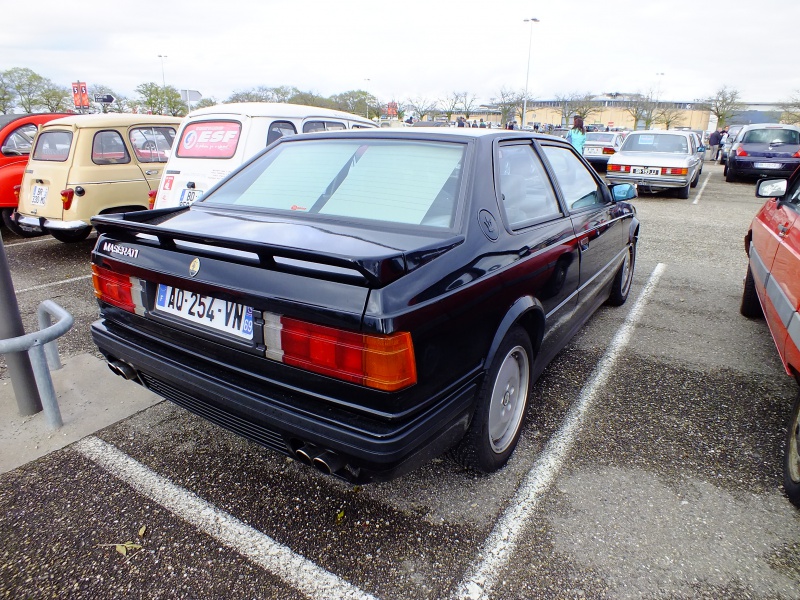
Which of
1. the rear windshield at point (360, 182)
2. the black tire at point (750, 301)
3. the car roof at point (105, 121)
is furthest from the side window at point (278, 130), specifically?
the black tire at point (750, 301)

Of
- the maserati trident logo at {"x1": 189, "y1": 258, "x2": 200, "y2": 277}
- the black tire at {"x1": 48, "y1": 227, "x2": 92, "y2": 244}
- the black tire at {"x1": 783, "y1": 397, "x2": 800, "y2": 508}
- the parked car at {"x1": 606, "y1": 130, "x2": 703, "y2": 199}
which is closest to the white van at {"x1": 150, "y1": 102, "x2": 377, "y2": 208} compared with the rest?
the black tire at {"x1": 48, "y1": 227, "x2": 92, "y2": 244}

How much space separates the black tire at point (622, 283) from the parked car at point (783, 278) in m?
0.97

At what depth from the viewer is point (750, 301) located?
15.0 ft

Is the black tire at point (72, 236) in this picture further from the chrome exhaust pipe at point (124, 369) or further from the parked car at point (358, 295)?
the chrome exhaust pipe at point (124, 369)

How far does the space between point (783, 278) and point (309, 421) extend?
109 inches

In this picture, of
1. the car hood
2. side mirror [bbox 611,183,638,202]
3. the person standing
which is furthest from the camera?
the person standing

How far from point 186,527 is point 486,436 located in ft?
4.40

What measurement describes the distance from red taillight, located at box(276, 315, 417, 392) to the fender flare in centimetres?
56

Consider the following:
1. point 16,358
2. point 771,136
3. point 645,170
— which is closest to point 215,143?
point 16,358

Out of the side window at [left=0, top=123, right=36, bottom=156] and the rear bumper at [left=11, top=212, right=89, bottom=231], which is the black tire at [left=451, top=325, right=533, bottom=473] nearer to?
the rear bumper at [left=11, top=212, right=89, bottom=231]

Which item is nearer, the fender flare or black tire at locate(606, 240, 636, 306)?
the fender flare

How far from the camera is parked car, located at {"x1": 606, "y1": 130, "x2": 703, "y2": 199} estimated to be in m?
11.6

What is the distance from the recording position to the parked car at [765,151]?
13891 millimetres

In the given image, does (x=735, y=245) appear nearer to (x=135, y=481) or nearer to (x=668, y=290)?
(x=668, y=290)
